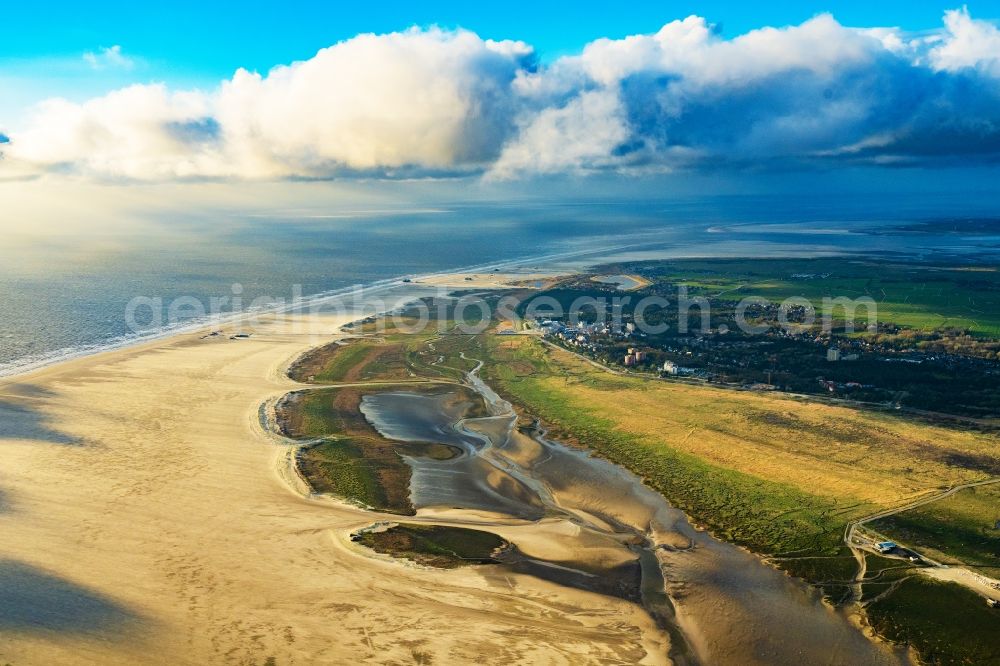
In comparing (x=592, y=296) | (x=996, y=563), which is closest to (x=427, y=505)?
(x=996, y=563)

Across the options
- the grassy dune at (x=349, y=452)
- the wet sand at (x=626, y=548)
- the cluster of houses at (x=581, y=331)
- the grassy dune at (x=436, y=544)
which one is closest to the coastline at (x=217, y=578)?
the grassy dune at (x=436, y=544)

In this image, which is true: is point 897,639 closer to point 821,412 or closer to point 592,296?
point 821,412

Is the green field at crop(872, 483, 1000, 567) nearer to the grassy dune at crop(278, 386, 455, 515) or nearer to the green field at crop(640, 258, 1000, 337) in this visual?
the grassy dune at crop(278, 386, 455, 515)

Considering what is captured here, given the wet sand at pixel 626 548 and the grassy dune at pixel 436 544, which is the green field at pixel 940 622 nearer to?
the wet sand at pixel 626 548

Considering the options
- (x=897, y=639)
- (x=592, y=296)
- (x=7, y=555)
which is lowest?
(x=897, y=639)

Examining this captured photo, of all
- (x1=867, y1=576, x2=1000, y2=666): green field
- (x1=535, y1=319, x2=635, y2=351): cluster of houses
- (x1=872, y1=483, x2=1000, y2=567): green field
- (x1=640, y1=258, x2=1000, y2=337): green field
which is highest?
(x1=640, y1=258, x2=1000, y2=337): green field

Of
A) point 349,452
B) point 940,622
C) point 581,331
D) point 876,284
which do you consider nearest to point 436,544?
point 349,452

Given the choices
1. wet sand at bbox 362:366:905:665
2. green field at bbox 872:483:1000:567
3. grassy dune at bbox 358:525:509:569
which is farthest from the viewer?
green field at bbox 872:483:1000:567

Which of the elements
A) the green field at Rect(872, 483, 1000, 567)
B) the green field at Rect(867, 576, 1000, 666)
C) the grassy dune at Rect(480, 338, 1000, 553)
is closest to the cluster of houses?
the grassy dune at Rect(480, 338, 1000, 553)
